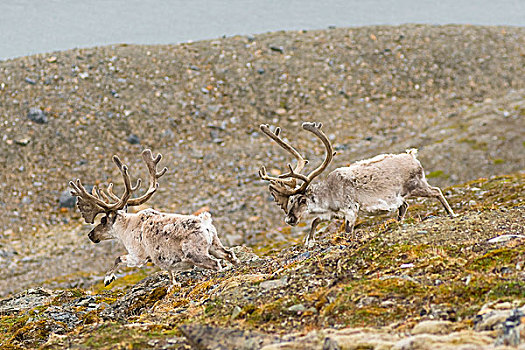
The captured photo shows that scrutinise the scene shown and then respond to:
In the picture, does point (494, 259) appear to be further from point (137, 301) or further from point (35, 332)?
point (35, 332)

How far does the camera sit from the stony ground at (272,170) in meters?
6.36

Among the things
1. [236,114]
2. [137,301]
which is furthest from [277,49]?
[137,301]

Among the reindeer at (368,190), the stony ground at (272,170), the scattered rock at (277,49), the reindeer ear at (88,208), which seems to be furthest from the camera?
the scattered rock at (277,49)

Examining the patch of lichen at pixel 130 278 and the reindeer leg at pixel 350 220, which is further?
the patch of lichen at pixel 130 278

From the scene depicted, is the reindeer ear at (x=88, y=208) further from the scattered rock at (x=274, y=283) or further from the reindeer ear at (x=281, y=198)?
the scattered rock at (x=274, y=283)

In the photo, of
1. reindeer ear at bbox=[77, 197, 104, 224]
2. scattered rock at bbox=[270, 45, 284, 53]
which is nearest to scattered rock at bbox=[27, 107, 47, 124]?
scattered rock at bbox=[270, 45, 284, 53]

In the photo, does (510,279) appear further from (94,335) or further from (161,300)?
(161,300)

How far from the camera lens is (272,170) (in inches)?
1276

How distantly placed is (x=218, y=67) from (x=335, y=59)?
10755 mm

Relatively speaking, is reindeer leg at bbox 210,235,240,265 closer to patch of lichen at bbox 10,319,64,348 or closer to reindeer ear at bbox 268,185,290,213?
reindeer ear at bbox 268,185,290,213

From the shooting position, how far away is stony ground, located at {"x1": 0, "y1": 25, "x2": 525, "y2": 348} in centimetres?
636

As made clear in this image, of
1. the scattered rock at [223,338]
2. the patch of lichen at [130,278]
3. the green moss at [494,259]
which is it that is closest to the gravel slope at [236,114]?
the patch of lichen at [130,278]

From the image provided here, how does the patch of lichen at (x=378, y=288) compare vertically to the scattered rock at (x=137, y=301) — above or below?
above

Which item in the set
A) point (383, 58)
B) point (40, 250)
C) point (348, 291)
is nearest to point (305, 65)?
point (383, 58)
